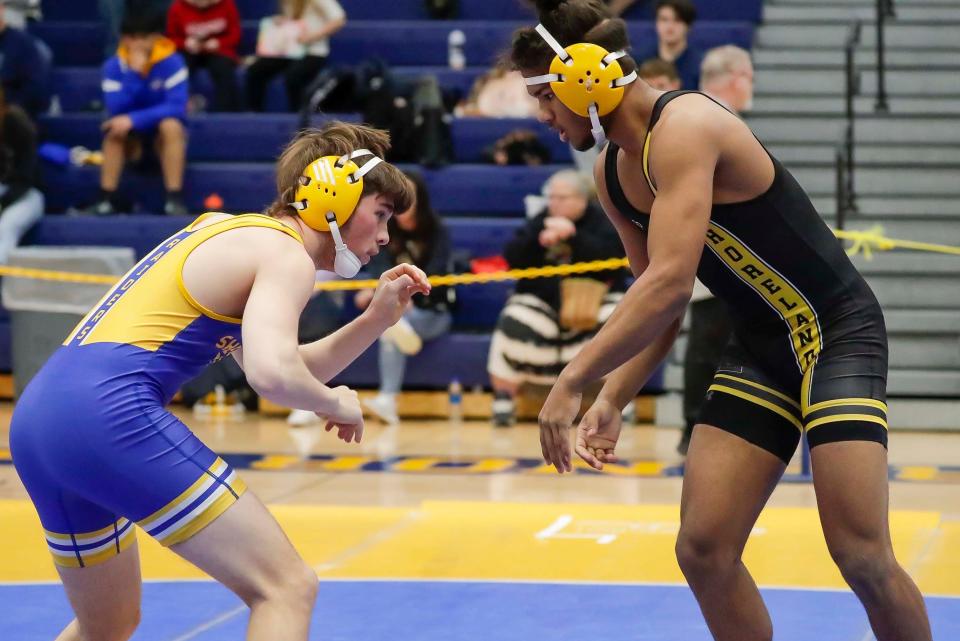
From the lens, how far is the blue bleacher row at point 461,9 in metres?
11.7

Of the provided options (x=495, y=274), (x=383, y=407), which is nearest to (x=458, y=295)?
(x=383, y=407)

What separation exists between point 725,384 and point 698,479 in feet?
0.81

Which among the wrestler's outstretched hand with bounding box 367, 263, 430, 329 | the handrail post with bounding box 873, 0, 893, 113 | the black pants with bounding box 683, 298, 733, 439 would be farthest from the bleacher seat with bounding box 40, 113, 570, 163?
the wrestler's outstretched hand with bounding box 367, 263, 430, 329

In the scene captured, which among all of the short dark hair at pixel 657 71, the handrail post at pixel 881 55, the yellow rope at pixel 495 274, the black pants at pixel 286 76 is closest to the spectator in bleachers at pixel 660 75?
the short dark hair at pixel 657 71

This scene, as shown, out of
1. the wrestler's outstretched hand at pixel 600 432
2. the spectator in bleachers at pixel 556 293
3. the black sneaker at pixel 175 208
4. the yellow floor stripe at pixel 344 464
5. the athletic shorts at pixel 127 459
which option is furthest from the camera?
the black sneaker at pixel 175 208

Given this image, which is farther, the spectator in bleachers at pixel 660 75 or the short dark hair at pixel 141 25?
the short dark hair at pixel 141 25

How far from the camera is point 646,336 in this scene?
340cm

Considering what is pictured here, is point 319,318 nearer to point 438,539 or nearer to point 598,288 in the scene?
point 598,288

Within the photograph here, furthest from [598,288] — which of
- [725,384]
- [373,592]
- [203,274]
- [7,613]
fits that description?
[203,274]

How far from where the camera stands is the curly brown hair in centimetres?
350

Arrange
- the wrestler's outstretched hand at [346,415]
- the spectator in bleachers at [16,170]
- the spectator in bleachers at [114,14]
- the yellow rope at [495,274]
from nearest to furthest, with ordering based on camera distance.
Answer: the wrestler's outstretched hand at [346,415]
the yellow rope at [495,274]
the spectator in bleachers at [16,170]
the spectator in bleachers at [114,14]

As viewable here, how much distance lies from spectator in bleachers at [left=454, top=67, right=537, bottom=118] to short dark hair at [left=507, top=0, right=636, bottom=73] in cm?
719

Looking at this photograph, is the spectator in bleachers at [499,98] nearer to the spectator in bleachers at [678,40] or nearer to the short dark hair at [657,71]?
the spectator in bleachers at [678,40]

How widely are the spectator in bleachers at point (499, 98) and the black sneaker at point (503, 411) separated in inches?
97.1
